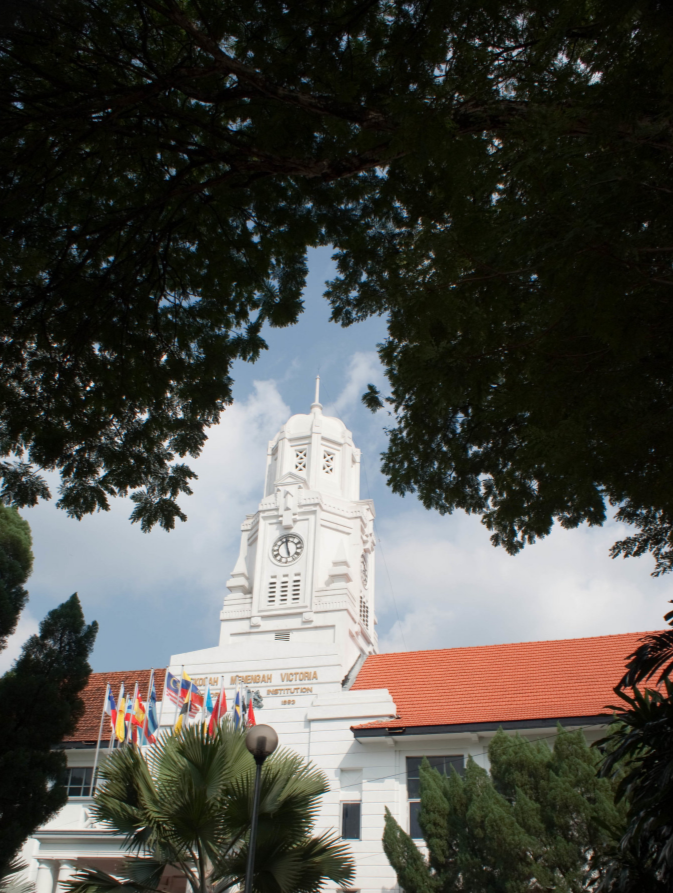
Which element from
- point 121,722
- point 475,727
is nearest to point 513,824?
point 475,727

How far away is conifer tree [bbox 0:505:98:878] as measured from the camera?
37.0 ft

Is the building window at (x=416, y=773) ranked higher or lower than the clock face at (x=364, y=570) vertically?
lower

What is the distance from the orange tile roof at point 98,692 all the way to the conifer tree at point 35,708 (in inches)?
464

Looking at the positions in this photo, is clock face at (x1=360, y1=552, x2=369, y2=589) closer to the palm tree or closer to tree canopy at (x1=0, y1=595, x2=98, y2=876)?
tree canopy at (x1=0, y1=595, x2=98, y2=876)

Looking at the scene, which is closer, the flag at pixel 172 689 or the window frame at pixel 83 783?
the flag at pixel 172 689

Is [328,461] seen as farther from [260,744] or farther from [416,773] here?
[260,744]

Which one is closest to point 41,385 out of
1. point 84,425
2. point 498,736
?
point 84,425

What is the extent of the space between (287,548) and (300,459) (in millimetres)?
4795

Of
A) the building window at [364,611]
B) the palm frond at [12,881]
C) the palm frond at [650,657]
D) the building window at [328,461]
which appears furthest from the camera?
the building window at [328,461]

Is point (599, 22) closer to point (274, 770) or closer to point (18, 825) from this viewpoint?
point (274, 770)

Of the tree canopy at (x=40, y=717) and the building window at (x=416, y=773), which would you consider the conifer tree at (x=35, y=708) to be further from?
the building window at (x=416, y=773)

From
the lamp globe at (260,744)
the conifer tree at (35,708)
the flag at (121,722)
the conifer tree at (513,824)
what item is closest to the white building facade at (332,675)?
the flag at (121,722)

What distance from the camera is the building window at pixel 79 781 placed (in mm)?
22831

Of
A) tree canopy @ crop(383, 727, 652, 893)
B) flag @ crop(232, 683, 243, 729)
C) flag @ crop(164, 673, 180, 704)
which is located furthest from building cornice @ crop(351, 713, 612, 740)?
flag @ crop(164, 673, 180, 704)
